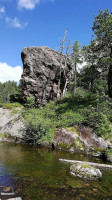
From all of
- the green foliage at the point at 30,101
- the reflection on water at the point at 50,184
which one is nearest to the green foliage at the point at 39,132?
the reflection on water at the point at 50,184

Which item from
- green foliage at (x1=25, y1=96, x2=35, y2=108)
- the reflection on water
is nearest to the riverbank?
green foliage at (x1=25, y1=96, x2=35, y2=108)

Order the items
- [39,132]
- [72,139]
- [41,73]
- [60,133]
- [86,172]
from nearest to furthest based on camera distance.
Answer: [86,172] → [72,139] → [39,132] → [60,133] → [41,73]

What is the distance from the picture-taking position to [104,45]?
17.5 m

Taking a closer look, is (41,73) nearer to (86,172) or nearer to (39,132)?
(39,132)

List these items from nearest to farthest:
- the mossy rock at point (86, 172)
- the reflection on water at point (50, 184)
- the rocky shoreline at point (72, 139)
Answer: the reflection on water at point (50, 184), the mossy rock at point (86, 172), the rocky shoreline at point (72, 139)

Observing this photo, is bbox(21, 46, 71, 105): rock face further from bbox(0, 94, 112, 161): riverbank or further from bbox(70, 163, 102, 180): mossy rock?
bbox(70, 163, 102, 180): mossy rock

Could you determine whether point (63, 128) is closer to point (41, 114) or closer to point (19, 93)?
point (41, 114)

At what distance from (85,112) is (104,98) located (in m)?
2.69

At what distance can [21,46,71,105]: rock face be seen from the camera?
25.8 metres

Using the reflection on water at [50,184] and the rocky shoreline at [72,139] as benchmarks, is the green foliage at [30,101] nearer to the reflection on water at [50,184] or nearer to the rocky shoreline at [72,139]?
the rocky shoreline at [72,139]

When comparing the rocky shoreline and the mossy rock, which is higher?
the rocky shoreline

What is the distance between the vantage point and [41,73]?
26.2 metres

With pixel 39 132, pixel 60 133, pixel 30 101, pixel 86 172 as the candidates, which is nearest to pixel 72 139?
pixel 60 133

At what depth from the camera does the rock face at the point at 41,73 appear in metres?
25.8
